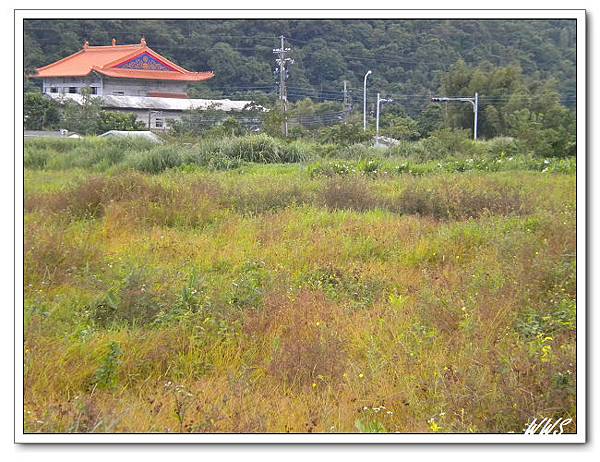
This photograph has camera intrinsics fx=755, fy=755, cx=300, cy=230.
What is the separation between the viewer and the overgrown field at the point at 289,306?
3.38 meters

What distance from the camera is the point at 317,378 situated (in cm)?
375

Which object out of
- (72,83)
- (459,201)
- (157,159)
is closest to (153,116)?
(72,83)

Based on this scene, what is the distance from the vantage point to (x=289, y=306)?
4.55 m

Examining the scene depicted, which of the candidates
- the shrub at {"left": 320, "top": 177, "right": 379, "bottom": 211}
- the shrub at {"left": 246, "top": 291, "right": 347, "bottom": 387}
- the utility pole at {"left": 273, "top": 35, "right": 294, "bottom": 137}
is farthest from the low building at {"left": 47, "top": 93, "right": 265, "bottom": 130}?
the shrub at {"left": 246, "top": 291, "right": 347, "bottom": 387}

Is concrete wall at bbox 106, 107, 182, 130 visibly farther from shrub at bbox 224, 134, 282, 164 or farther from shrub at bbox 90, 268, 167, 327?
shrub at bbox 224, 134, 282, 164

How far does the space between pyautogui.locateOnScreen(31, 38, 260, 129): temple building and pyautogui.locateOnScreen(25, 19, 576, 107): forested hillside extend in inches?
6.3

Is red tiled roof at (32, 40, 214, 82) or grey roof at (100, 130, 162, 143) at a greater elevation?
red tiled roof at (32, 40, 214, 82)

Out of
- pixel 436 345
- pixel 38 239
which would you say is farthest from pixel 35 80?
pixel 436 345

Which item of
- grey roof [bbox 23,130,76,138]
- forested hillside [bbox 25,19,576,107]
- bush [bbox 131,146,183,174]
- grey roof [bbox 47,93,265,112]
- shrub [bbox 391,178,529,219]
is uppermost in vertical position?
forested hillside [bbox 25,19,576,107]

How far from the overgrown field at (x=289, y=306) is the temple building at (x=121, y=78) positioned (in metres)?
0.56

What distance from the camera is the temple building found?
491cm
